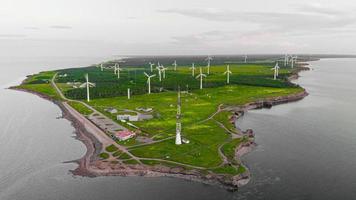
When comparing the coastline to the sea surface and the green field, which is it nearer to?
the sea surface

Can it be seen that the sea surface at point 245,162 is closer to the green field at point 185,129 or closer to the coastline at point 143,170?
the coastline at point 143,170

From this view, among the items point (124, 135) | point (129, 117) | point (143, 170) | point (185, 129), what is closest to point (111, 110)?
point (129, 117)

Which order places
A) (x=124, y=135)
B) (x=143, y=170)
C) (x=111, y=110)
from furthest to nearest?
(x=111, y=110), (x=124, y=135), (x=143, y=170)

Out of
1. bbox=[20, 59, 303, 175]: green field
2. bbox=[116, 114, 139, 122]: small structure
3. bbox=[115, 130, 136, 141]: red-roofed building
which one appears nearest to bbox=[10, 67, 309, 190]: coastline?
bbox=[20, 59, 303, 175]: green field

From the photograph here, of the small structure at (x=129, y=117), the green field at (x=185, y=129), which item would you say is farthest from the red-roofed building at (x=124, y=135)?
the small structure at (x=129, y=117)

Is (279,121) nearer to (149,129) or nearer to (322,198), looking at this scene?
(149,129)

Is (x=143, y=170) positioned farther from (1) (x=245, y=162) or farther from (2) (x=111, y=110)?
(2) (x=111, y=110)
